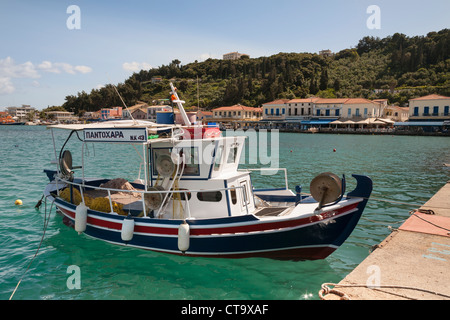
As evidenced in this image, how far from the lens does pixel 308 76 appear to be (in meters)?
134

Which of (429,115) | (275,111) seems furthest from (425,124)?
(275,111)

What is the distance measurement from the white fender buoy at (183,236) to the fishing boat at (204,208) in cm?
3

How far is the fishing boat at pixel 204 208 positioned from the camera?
861 cm

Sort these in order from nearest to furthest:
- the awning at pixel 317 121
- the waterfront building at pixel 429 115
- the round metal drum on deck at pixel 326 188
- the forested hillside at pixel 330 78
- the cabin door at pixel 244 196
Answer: the round metal drum on deck at pixel 326 188
the cabin door at pixel 244 196
the waterfront building at pixel 429 115
the awning at pixel 317 121
the forested hillside at pixel 330 78

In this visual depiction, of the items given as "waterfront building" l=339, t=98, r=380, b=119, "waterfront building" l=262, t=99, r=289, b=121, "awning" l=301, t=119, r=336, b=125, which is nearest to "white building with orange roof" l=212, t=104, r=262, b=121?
"waterfront building" l=262, t=99, r=289, b=121

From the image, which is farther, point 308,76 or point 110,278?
point 308,76

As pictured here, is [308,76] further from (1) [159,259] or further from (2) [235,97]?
(1) [159,259]

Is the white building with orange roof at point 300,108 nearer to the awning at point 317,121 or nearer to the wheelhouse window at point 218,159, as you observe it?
the awning at point 317,121

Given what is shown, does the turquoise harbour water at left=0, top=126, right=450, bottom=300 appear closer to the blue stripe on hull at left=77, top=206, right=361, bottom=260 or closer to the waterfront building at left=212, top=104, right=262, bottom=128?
the blue stripe on hull at left=77, top=206, right=361, bottom=260

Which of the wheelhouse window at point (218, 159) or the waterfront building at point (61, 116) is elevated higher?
the waterfront building at point (61, 116)

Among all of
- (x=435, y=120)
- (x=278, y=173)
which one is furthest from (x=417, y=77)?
(x=278, y=173)

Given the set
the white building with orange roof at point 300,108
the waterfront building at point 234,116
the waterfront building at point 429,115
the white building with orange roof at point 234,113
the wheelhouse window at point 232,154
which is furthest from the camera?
the white building with orange roof at point 234,113

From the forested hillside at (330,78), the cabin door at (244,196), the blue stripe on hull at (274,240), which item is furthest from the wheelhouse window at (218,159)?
the forested hillside at (330,78)

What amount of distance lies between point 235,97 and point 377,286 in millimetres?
125242
